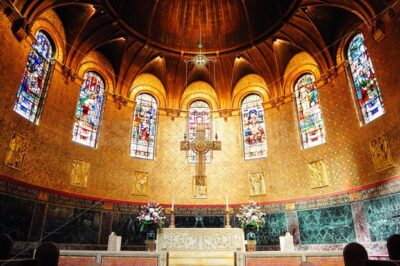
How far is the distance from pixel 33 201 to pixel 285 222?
12.2 metres

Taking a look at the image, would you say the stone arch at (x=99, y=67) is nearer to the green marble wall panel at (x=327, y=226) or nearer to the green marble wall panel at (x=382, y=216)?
the green marble wall panel at (x=327, y=226)

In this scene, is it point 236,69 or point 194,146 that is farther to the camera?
point 236,69

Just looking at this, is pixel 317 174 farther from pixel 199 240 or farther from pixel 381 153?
pixel 199 240

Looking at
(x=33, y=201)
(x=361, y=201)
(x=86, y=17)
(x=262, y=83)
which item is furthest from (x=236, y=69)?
(x=33, y=201)

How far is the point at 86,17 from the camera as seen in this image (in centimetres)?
1577

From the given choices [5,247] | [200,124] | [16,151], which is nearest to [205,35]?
[200,124]

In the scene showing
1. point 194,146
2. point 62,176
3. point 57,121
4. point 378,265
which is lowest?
point 378,265

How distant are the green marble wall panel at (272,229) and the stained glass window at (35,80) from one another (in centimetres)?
→ 1280

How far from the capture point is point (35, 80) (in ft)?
45.4

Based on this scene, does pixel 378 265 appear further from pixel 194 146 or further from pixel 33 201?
pixel 33 201

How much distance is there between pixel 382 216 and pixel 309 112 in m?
6.93

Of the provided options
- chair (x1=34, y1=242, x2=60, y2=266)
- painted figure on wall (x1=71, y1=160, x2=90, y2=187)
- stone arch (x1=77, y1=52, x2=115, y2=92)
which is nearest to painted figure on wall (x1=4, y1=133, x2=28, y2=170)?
painted figure on wall (x1=71, y1=160, x2=90, y2=187)

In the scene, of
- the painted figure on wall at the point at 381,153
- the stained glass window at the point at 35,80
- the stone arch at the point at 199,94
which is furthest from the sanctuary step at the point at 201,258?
the stone arch at the point at 199,94

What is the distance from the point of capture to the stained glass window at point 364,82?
517 inches
